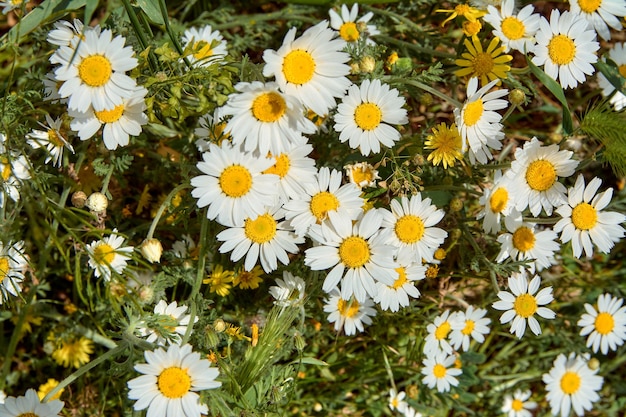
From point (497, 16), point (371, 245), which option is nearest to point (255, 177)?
point (371, 245)

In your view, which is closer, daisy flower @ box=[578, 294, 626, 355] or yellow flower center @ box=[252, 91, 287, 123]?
yellow flower center @ box=[252, 91, 287, 123]

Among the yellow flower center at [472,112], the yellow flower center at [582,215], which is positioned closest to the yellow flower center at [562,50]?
the yellow flower center at [472,112]

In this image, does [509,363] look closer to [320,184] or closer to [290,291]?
[290,291]

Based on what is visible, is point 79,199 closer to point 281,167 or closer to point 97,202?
point 97,202

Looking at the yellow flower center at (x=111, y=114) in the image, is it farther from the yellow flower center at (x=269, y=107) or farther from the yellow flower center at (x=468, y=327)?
the yellow flower center at (x=468, y=327)

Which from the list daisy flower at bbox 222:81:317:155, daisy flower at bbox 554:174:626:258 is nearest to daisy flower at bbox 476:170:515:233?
daisy flower at bbox 554:174:626:258

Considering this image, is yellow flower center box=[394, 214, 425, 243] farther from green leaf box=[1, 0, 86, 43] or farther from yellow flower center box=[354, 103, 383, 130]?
green leaf box=[1, 0, 86, 43]
